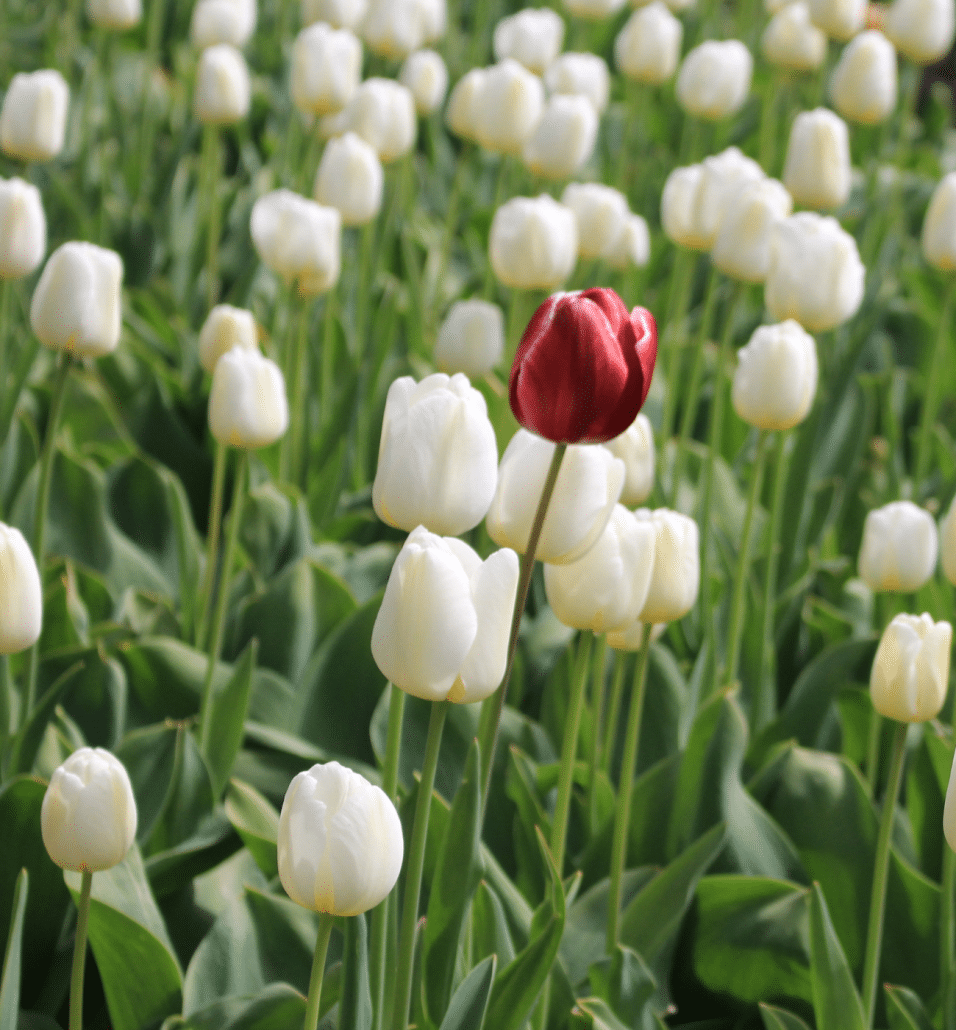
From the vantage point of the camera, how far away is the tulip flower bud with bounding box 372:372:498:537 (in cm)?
78

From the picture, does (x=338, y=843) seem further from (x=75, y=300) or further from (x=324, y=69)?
(x=324, y=69)

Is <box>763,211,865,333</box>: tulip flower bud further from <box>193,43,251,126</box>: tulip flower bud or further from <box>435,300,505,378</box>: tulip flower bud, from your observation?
<box>193,43,251,126</box>: tulip flower bud

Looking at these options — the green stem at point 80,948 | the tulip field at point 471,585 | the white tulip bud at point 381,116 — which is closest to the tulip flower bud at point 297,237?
the tulip field at point 471,585

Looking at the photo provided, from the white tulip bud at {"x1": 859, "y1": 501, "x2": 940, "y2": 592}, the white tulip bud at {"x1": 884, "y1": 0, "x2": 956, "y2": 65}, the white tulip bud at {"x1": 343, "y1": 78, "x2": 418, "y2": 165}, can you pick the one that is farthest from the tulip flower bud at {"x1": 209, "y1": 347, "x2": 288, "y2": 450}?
the white tulip bud at {"x1": 884, "y1": 0, "x2": 956, "y2": 65}

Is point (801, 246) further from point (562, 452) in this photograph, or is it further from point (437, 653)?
point (437, 653)

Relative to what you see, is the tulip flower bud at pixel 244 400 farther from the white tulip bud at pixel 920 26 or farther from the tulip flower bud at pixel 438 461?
the white tulip bud at pixel 920 26

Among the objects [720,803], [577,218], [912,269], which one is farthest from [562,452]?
[912,269]

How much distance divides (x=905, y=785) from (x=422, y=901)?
69cm

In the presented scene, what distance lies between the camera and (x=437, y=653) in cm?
72

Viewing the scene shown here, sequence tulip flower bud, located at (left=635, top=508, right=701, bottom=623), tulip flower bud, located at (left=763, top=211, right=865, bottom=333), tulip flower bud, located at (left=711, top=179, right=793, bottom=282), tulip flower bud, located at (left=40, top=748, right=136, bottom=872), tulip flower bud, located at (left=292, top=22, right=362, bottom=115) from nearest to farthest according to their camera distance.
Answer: tulip flower bud, located at (left=40, top=748, right=136, bottom=872) < tulip flower bud, located at (left=635, top=508, right=701, bottom=623) < tulip flower bud, located at (left=763, top=211, right=865, bottom=333) < tulip flower bud, located at (left=711, top=179, right=793, bottom=282) < tulip flower bud, located at (left=292, top=22, right=362, bottom=115)

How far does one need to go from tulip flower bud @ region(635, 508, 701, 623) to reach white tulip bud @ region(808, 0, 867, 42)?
164 cm

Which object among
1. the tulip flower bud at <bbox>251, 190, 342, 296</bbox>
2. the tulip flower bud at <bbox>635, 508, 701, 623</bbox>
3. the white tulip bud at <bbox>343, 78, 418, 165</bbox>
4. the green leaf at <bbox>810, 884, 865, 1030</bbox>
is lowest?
the green leaf at <bbox>810, 884, 865, 1030</bbox>

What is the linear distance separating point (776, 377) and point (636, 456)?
0.17 m

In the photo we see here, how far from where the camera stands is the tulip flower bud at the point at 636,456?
48.5 inches
